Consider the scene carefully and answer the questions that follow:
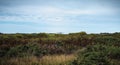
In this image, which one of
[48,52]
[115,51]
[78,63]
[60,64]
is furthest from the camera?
[48,52]

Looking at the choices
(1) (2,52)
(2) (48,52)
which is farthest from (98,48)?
(1) (2,52)

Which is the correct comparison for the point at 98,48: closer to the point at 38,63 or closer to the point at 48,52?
the point at 48,52

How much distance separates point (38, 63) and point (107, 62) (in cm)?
361

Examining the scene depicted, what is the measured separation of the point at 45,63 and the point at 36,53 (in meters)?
4.30

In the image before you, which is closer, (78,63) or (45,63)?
(78,63)

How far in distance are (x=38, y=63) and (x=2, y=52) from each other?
19.0 feet

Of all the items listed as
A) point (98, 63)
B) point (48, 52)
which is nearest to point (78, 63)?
point (98, 63)

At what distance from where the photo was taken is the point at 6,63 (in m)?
13.0

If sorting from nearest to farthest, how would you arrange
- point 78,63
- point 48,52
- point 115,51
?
point 78,63
point 115,51
point 48,52

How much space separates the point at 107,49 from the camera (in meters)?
17.3

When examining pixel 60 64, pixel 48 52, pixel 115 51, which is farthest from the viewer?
pixel 48 52

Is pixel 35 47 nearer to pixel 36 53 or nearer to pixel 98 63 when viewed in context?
pixel 36 53

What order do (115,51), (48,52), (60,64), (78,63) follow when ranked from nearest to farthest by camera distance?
(78,63) → (60,64) → (115,51) → (48,52)

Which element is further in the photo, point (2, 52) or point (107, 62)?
point (2, 52)
